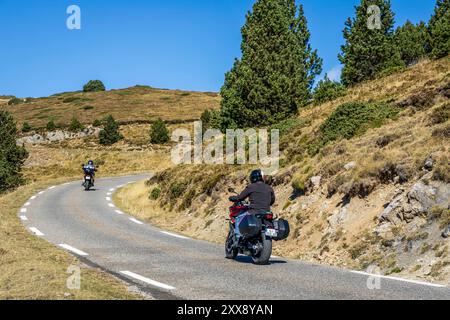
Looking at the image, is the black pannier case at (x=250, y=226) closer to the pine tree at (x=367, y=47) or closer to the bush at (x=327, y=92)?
the bush at (x=327, y=92)

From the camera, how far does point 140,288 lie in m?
7.93

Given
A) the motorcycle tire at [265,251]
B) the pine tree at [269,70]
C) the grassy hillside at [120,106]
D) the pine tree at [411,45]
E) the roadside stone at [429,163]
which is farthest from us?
the grassy hillside at [120,106]

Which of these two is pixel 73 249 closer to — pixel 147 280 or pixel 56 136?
pixel 147 280

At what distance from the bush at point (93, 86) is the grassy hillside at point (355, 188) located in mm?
126786

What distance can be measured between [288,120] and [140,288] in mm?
20543

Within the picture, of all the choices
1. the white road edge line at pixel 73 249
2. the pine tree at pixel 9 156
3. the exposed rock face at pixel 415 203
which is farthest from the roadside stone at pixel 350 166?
the pine tree at pixel 9 156

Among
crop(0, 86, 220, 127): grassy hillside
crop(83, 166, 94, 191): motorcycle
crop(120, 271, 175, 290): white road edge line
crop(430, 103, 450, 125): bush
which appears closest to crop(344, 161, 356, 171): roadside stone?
crop(430, 103, 450, 125): bush

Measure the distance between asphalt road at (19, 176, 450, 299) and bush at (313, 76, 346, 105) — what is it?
708 inches

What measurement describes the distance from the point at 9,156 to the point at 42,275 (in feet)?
121

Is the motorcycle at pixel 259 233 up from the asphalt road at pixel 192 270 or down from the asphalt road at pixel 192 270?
up

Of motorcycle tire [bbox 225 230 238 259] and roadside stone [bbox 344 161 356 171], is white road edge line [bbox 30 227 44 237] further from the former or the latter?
roadside stone [bbox 344 161 356 171]

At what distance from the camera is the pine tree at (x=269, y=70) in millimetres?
29922

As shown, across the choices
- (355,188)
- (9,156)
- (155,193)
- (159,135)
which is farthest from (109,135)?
(355,188)
